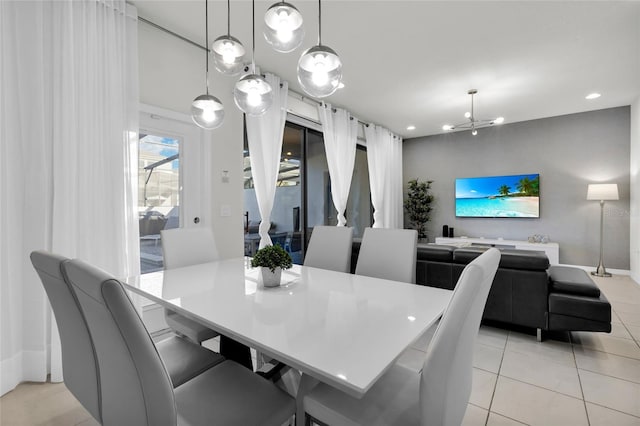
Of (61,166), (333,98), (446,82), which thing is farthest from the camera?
(333,98)

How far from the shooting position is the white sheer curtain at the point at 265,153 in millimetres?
3510

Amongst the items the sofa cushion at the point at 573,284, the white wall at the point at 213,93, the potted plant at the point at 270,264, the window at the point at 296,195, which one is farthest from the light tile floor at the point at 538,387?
the window at the point at 296,195

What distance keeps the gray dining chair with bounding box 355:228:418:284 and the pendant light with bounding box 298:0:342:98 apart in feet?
3.72

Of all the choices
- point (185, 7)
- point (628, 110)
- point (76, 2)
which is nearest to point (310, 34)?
point (185, 7)

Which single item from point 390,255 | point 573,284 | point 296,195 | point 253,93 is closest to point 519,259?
point 573,284

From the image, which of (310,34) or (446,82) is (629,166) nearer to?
(446,82)

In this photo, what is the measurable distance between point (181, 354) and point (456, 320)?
→ 126cm

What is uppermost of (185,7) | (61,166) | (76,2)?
(185,7)

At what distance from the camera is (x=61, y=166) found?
209 centimetres

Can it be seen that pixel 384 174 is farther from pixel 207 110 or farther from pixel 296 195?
pixel 207 110

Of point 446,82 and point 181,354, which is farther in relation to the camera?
point 446,82

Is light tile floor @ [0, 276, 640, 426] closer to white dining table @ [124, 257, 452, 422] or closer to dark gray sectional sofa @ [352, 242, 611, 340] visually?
dark gray sectional sofa @ [352, 242, 611, 340]

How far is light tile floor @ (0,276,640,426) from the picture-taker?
1.64 meters

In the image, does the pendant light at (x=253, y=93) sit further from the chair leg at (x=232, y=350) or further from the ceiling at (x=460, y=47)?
the chair leg at (x=232, y=350)
